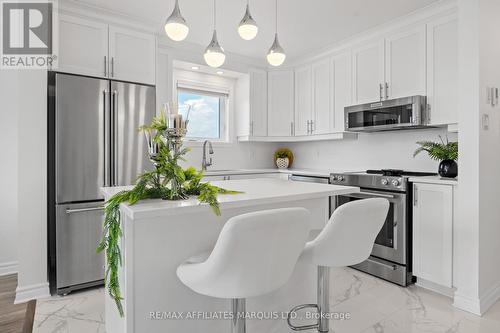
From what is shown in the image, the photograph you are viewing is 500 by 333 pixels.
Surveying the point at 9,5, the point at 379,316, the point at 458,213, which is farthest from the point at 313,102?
the point at 9,5

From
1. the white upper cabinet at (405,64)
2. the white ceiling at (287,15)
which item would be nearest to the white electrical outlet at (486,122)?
the white upper cabinet at (405,64)

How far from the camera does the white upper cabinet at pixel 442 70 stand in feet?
8.90

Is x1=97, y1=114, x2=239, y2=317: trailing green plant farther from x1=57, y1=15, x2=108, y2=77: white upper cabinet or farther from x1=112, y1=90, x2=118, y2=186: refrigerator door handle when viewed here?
x1=57, y1=15, x2=108, y2=77: white upper cabinet

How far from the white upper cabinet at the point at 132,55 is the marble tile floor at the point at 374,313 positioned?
203 cm

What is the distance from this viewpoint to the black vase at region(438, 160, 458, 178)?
259 centimetres

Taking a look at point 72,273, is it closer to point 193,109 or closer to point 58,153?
point 58,153

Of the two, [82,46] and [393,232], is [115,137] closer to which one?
[82,46]

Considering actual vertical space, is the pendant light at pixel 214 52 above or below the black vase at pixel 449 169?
above

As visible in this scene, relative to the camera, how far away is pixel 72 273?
2570mm

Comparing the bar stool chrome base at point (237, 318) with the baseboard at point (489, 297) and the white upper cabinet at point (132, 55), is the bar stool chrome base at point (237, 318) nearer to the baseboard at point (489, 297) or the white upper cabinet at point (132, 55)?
the baseboard at point (489, 297)

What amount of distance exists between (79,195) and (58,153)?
39cm

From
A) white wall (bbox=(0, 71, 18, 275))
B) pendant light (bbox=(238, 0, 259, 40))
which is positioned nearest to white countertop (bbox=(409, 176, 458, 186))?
pendant light (bbox=(238, 0, 259, 40))

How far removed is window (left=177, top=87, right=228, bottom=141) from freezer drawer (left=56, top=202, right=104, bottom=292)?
183 centimetres

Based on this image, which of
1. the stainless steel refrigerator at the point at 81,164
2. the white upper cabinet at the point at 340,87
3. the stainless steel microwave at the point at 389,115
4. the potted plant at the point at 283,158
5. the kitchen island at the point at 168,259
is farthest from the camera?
the potted plant at the point at 283,158
